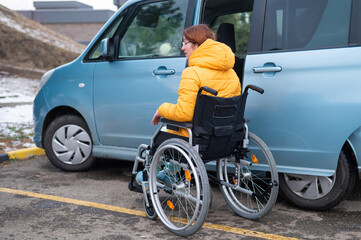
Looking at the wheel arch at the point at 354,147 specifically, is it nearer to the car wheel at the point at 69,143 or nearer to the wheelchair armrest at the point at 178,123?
the wheelchair armrest at the point at 178,123

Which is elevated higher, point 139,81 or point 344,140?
point 139,81

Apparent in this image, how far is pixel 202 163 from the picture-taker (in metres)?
2.97

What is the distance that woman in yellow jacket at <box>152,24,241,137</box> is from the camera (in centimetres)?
312

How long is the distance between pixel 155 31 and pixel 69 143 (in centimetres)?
167

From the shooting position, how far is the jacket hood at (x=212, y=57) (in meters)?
3.18

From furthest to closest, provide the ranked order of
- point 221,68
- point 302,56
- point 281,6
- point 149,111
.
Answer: point 149,111 → point 281,6 → point 302,56 → point 221,68

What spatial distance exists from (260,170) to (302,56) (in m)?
1.02

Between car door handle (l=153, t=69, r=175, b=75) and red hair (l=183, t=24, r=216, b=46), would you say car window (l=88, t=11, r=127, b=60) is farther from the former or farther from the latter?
red hair (l=183, t=24, r=216, b=46)

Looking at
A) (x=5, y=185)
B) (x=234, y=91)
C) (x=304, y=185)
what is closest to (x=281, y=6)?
(x=234, y=91)

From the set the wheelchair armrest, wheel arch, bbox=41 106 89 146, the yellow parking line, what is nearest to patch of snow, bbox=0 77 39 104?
wheel arch, bbox=41 106 89 146

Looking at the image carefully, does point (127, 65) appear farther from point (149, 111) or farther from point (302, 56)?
point (302, 56)

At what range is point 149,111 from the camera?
4414mm

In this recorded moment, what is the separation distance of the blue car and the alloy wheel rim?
0.01 meters

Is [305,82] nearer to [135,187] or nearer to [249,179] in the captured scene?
[249,179]
